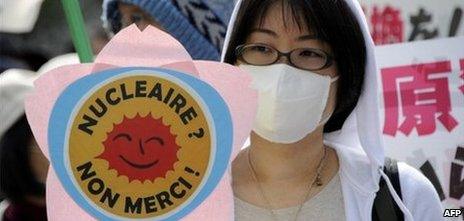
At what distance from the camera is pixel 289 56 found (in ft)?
5.17

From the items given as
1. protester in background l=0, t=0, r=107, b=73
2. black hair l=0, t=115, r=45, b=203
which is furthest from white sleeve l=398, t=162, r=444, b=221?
protester in background l=0, t=0, r=107, b=73

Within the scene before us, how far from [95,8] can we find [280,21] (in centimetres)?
196

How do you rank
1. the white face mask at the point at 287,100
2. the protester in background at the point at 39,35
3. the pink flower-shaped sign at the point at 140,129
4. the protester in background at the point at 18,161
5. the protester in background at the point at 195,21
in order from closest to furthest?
the pink flower-shaped sign at the point at 140,129
the white face mask at the point at 287,100
the protester in background at the point at 18,161
the protester in background at the point at 195,21
the protester in background at the point at 39,35

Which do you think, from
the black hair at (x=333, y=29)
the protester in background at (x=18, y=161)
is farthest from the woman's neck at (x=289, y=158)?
the protester in background at (x=18, y=161)

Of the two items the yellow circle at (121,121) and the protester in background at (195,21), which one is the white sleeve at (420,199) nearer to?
the yellow circle at (121,121)

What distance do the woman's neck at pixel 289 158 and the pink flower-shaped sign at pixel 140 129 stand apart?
0.81 ft

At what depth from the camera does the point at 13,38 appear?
371 cm

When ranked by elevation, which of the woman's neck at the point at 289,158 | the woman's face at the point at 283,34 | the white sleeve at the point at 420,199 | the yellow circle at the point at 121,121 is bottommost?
the white sleeve at the point at 420,199

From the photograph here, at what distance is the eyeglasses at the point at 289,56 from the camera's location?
1.58 meters

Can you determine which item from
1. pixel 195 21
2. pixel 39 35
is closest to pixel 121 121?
pixel 195 21

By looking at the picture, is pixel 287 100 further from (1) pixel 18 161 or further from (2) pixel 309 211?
(1) pixel 18 161

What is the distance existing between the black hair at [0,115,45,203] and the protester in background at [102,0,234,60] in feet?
1.67

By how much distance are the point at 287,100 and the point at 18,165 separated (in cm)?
67

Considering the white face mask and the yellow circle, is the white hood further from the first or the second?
the yellow circle
